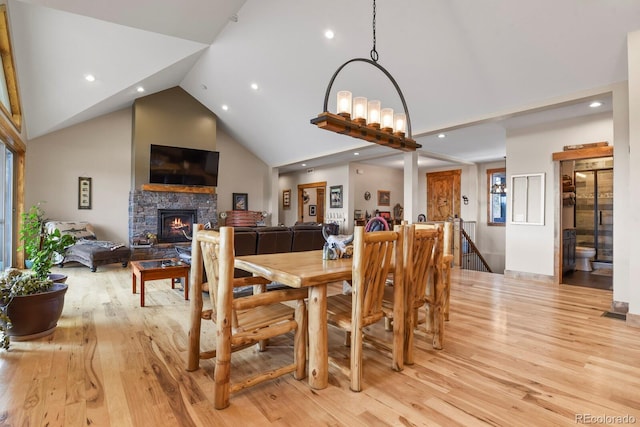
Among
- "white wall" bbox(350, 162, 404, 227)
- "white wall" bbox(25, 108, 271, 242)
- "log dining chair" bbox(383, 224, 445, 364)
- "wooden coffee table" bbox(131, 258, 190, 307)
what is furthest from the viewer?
"white wall" bbox(350, 162, 404, 227)

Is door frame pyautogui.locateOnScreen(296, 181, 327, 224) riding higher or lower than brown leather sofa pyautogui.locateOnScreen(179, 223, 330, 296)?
higher

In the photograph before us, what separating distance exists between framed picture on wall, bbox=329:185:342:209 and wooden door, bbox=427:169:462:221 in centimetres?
292

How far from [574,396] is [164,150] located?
8.20m

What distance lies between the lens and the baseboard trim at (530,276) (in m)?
5.09

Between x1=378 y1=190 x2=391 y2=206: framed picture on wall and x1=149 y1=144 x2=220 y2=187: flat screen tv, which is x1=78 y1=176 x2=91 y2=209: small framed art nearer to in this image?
x1=149 y1=144 x2=220 y2=187: flat screen tv

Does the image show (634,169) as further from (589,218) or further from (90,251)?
(90,251)

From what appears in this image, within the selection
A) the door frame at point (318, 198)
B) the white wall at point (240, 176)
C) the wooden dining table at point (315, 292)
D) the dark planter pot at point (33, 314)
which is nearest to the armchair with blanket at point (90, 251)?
the dark planter pot at point (33, 314)

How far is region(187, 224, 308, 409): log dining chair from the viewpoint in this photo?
1770 millimetres

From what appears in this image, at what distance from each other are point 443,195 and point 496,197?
1.49m

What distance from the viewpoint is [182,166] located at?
313 inches

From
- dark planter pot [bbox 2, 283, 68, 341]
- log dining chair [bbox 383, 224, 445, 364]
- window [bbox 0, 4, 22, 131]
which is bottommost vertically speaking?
dark planter pot [bbox 2, 283, 68, 341]

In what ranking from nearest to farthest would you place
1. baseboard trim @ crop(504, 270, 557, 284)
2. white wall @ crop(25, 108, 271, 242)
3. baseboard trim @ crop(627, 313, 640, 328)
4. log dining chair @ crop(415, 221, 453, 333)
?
log dining chair @ crop(415, 221, 453, 333) < baseboard trim @ crop(627, 313, 640, 328) < baseboard trim @ crop(504, 270, 557, 284) < white wall @ crop(25, 108, 271, 242)

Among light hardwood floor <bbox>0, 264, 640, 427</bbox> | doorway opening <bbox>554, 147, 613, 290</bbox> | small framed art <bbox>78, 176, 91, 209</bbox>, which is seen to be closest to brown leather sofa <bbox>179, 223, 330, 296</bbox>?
light hardwood floor <bbox>0, 264, 640, 427</bbox>

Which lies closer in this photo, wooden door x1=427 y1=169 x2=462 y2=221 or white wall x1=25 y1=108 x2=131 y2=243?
white wall x1=25 y1=108 x2=131 y2=243
